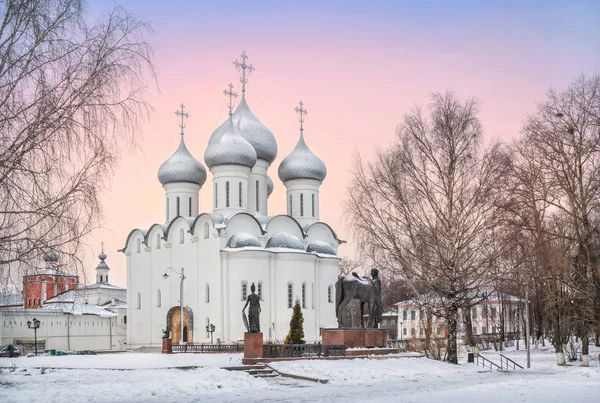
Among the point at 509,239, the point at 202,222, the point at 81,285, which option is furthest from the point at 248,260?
the point at 81,285

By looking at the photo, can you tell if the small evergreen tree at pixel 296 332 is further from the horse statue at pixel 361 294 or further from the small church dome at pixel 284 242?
the small church dome at pixel 284 242

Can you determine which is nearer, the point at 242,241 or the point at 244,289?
the point at 244,289

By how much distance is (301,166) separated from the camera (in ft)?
189

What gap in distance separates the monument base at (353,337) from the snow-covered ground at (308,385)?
2.26m

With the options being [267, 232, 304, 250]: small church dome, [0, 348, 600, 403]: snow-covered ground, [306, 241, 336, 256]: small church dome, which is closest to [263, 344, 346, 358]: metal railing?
[0, 348, 600, 403]: snow-covered ground

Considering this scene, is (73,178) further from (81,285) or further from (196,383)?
(196,383)

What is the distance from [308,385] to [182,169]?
37.4 meters

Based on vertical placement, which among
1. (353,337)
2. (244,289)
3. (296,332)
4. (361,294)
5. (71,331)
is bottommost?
(71,331)

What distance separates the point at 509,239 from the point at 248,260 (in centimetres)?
2732

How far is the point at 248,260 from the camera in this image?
49.8 metres

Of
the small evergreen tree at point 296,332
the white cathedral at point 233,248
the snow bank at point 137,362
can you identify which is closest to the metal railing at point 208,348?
the small evergreen tree at point 296,332

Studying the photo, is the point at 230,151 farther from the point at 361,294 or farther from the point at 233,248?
the point at 361,294

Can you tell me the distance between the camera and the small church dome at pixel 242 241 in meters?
50.2

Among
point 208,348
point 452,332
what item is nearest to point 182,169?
point 208,348
